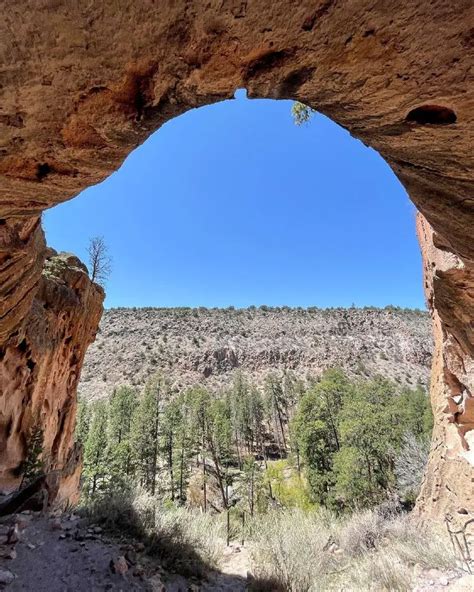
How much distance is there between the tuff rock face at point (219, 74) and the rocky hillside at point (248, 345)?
5748 cm

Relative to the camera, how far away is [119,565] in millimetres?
6215

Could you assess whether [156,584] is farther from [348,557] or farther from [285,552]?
[348,557]

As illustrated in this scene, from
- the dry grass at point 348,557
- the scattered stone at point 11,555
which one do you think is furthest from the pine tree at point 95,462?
the scattered stone at point 11,555

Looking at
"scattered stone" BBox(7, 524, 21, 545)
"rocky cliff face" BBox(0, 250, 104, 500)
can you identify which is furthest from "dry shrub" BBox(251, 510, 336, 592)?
"rocky cliff face" BBox(0, 250, 104, 500)

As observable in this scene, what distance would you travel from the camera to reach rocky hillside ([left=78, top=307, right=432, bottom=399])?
6078 cm

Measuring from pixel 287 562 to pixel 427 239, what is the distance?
871cm

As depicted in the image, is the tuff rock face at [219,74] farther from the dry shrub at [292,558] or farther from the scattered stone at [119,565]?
the dry shrub at [292,558]

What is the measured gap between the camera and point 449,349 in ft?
29.3

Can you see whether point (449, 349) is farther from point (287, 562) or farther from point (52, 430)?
point (52, 430)

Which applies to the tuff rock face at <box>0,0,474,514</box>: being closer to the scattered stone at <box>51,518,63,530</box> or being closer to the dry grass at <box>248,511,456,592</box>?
the scattered stone at <box>51,518,63,530</box>

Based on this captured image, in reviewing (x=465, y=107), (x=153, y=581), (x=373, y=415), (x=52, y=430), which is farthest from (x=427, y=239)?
(x=373, y=415)

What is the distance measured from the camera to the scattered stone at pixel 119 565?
615cm

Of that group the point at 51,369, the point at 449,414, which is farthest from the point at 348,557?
the point at 51,369

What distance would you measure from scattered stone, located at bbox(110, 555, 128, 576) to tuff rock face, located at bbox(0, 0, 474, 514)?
676 centimetres
